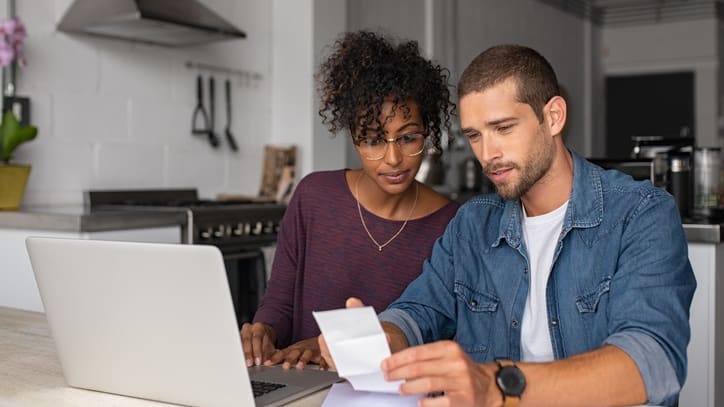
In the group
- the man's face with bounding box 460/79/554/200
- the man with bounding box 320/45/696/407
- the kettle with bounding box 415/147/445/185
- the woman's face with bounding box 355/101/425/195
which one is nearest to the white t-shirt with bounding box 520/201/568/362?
the man with bounding box 320/45/696/407

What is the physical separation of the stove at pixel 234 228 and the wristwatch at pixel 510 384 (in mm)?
2159

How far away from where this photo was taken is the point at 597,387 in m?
1.17

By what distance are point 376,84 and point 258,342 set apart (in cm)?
59

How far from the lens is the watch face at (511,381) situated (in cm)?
113

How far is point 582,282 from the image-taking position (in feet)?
4.77

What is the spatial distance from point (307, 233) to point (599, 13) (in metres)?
6.58

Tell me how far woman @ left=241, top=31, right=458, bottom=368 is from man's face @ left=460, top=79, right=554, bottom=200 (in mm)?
340

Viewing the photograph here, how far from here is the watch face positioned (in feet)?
3.70

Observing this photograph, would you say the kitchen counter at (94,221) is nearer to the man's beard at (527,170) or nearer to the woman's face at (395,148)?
the woman's face at (395,148)

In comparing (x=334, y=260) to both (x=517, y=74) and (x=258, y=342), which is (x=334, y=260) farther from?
(x=517, y=74)

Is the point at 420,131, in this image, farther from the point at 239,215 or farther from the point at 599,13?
the point at 599,13

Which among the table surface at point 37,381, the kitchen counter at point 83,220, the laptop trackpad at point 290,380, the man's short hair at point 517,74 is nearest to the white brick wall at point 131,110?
the kitchen counter at point 83,220

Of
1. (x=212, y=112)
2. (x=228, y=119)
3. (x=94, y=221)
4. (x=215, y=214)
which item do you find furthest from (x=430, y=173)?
(x=94, y=221)

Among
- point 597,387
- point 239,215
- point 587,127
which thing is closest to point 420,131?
point 597,387
